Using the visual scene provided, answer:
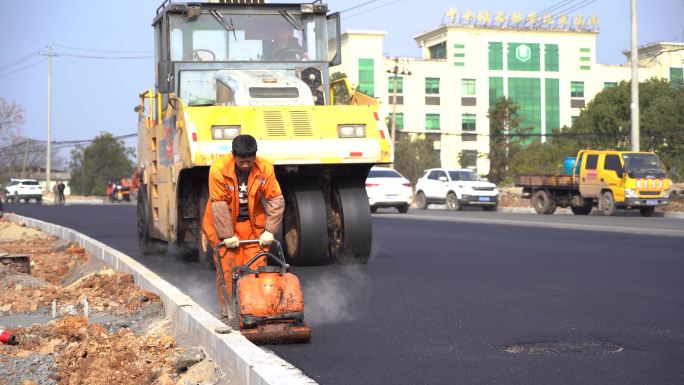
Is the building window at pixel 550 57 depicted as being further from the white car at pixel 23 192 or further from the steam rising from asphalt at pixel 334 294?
the steam rising from asphalt at pixel 334 294

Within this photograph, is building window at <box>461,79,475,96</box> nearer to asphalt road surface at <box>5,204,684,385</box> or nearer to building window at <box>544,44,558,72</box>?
building window at <box>544,44,558,72</box>

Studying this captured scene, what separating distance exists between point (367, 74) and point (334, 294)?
8017 centimetres

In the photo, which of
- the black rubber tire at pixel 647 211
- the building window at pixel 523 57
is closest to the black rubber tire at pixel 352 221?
the black rubber tire at pixel 647 211

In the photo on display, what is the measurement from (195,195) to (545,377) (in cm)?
794

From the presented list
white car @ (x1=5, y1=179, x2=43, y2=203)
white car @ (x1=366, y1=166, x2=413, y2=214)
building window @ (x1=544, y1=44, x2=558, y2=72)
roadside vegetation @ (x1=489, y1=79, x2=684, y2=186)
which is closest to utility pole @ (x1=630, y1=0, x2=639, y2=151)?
white car @ (x1=366, y1=166, x2=413, y2=214)

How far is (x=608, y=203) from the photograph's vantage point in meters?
32.1

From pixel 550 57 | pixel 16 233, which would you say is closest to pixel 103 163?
pixel 550 57

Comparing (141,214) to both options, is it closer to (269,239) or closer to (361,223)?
(361,223)

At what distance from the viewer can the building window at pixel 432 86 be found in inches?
3725

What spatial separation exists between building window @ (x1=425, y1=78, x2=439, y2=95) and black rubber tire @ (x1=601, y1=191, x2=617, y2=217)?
206ft

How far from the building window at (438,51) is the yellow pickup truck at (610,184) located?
205 ft

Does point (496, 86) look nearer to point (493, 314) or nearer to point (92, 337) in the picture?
point (493, 314)

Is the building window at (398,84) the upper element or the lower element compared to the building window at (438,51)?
lower

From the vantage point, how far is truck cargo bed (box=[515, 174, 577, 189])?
33375 mm
